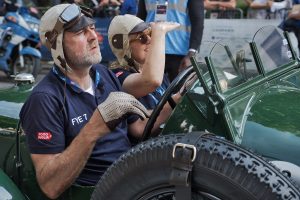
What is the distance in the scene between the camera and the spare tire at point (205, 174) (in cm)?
167

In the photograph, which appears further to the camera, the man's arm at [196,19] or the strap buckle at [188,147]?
the man's arm at [196,19]

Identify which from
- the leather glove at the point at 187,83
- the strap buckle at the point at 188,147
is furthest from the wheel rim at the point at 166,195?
the leather glove at the point at 187,83

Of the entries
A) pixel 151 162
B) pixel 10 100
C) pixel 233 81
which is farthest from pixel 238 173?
pixel 10 100

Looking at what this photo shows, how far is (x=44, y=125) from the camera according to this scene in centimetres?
236

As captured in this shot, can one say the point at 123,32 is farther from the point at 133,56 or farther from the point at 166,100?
the point at 166,100

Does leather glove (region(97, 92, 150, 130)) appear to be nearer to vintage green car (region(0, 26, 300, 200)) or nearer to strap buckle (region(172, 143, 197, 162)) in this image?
vintage green car (region(0, 26, 300, 200))

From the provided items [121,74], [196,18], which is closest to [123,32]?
[121,74]

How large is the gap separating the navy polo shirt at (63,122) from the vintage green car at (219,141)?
166 millimetres

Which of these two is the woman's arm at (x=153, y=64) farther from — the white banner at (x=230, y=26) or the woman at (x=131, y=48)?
the white banner at (x=230, y=26)

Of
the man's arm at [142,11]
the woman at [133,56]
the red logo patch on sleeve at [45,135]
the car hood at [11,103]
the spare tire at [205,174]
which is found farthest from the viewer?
the man's arm at [142,11]

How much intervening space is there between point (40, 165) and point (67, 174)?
136 mm

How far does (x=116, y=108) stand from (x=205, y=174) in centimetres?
58

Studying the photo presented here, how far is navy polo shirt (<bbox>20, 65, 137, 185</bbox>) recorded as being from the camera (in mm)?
2369

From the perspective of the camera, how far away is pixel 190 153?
1.75 m
